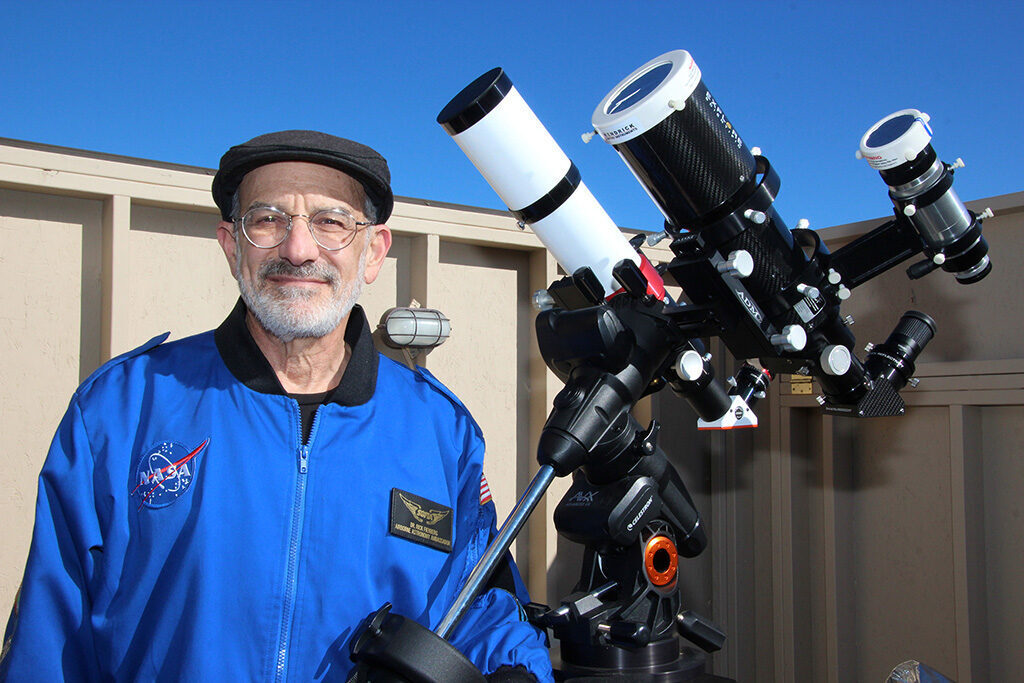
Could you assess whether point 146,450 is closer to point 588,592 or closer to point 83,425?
point 83,425

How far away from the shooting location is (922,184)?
5.90 feet

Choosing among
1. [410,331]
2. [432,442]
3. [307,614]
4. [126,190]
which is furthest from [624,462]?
[126,190]

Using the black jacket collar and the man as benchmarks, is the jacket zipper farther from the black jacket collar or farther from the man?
the black jacket collar

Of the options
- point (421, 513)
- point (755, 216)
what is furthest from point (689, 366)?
point (421, 513)

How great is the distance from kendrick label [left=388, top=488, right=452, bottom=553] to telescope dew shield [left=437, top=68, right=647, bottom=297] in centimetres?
63

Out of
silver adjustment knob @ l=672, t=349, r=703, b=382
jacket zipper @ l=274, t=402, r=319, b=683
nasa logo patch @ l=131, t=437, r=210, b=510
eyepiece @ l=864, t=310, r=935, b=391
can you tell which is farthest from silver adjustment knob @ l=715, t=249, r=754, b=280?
nasa logo patch @ l=131, t=437, r=210, b=510

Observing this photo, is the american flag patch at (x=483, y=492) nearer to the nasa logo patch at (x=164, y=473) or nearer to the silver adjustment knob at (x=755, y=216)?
the nasa logo patch at (x=164, y=473)

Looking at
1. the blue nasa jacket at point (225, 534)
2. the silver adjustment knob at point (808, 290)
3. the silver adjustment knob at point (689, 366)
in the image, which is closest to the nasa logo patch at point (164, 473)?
the blue nasa jacket at point (225, 534)

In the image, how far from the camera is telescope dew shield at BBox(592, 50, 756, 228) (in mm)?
1613

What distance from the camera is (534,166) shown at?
170 centimetres

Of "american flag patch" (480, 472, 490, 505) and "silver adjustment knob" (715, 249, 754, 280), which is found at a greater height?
"silver adjustment knob" (715, 249, 754, 280)

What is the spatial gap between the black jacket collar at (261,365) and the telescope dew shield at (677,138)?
69 centimetres

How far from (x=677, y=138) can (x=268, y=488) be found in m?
1.05

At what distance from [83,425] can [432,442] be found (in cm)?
59
